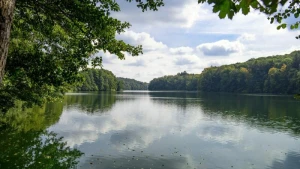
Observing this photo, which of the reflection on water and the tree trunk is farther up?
the tree trunk

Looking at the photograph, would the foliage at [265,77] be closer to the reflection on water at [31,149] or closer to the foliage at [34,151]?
the reflection on water at [31,149]

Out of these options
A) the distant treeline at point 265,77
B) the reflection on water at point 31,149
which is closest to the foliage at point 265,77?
the distant treeline at point 265,77

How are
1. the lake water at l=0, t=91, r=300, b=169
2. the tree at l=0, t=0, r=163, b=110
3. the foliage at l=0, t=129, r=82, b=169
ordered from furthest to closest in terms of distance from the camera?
1. the lake water at l=0, t=91, r=300, b=169
2. the foliage at l=0, t=129, r=82, b=169
3. the tree at l=0, t=0, r=163, b=110

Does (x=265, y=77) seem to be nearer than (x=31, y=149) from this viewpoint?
No

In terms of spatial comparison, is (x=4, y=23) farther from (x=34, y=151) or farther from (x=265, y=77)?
(x=265, y=77)

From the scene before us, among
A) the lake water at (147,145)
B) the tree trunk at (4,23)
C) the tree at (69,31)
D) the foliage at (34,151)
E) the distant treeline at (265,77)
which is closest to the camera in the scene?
the tree trunk at (4,23)

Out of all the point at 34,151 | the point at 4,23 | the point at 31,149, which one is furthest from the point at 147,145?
the point at 4,23

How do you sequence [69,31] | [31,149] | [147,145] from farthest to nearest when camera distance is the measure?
[147,145], [31,149], [69,31]

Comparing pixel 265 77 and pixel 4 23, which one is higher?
pixel 265 77

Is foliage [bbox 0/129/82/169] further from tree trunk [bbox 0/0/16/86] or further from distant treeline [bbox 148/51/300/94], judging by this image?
distant treeline [bbox 148/51/300/94]

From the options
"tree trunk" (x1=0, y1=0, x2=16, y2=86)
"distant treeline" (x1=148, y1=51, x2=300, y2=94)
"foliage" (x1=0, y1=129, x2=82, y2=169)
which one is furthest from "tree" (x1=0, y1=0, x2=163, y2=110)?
"distant treeline" (x1=148, y1=51, x2=300, y2=94)

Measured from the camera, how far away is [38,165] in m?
17.7

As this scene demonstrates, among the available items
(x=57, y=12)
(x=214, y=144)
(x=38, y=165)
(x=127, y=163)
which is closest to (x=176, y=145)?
(x=214, y=144)

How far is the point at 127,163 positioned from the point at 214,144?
11.8 m
